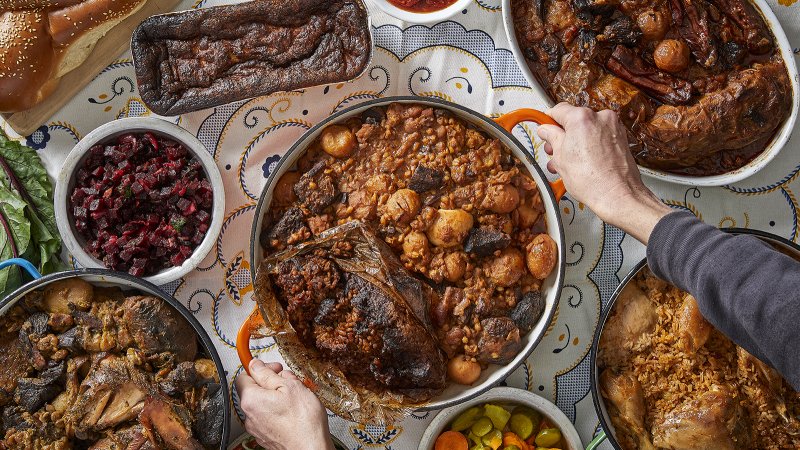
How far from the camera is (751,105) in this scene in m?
3.09

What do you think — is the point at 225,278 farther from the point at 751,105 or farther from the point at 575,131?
the point at 751,105

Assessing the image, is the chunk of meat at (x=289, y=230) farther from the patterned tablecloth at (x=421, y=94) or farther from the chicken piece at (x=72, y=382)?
the chicken piece at (x=72, y=382)

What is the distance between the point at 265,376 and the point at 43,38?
1.83 metres

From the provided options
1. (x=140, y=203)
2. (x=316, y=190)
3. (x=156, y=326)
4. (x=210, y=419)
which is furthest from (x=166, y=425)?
(x=316, y=190)

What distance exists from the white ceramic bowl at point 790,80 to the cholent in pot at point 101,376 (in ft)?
6.10

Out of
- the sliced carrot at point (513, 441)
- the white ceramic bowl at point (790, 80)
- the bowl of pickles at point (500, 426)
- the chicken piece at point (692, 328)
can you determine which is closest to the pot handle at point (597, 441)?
the bowl of pickles at point (500, 426)

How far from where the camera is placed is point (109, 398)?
2.96 meters

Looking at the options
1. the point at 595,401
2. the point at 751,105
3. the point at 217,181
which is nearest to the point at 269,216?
the point at 217,181

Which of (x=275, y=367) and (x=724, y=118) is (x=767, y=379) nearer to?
(x=724, y=118)

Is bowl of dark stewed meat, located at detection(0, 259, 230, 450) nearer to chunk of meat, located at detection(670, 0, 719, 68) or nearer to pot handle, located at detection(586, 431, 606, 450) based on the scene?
pot handle, located at detection(586, 431, 606, 450)

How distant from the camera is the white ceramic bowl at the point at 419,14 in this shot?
321cm

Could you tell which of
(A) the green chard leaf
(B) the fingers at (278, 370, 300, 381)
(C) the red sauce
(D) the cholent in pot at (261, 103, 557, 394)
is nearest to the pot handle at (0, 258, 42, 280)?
(A) the green chard leaf

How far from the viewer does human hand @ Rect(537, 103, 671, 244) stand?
98.6 inches

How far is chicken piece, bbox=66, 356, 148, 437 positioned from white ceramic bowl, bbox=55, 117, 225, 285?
1.40 ft
